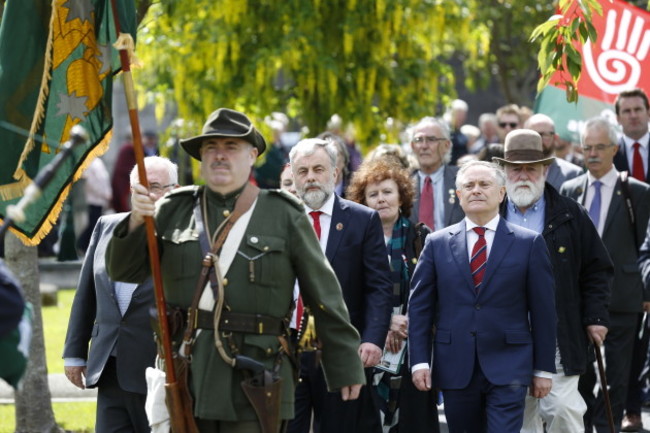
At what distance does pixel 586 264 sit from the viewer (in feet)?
30.5

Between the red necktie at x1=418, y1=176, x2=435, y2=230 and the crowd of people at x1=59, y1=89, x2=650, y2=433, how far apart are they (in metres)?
0.02

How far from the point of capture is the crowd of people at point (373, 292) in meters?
6.34

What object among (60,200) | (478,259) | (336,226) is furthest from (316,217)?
(60,200)

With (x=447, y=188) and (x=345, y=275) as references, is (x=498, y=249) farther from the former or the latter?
(x=447, y=188)

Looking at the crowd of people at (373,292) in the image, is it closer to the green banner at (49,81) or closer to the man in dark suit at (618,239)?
the man in dark suit at (618,239)

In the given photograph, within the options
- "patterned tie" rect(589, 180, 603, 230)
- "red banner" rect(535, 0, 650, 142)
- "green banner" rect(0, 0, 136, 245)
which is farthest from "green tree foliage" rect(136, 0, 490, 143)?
"green banner" rect(0, 0, 136, 245)

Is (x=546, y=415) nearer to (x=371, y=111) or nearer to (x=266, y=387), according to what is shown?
(x=266, y=387)

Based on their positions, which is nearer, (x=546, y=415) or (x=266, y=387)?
(x=266, y=387)

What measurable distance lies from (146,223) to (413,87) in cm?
1046

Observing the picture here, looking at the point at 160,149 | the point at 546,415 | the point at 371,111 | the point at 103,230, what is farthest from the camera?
the point at 160,149

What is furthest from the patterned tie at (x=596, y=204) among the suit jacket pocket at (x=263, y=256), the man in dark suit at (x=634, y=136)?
the suit jacket pocket at (x=263, y=256)

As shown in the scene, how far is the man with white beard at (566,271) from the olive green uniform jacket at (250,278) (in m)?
2.82

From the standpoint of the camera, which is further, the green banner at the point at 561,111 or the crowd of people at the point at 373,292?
the green banner at the point at 561,111

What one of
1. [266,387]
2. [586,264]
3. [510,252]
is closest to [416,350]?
[510,252]
